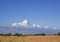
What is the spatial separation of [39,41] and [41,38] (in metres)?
0.80

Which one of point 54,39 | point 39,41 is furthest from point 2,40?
point 54,39

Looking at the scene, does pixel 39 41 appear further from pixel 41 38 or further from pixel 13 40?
pixel 13 40

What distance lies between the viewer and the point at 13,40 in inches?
1384

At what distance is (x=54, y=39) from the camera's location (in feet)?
112

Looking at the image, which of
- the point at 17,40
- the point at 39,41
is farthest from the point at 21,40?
the point at 39,41

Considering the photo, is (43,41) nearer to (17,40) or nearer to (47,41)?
(47,41)

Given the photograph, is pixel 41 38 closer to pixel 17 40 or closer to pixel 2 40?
pixel 17 40

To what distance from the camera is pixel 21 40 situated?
35000 millimetres

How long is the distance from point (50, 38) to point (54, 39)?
0.80m

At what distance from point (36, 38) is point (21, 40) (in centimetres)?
276

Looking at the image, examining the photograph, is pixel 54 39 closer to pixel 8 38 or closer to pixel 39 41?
pixel 39 41

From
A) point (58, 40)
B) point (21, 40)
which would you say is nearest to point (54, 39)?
point (58, 40)

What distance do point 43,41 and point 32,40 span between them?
201 centimetres

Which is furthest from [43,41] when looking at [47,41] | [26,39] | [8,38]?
[8,38]
